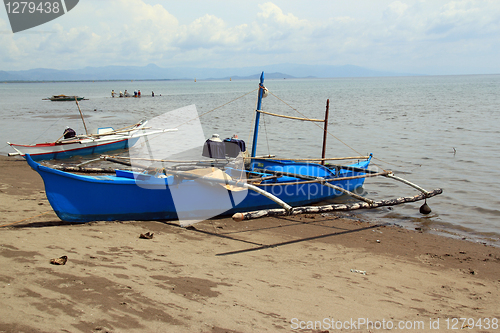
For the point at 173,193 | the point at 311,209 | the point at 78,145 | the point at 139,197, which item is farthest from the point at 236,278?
the point at 78,145

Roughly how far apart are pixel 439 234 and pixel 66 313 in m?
7.80

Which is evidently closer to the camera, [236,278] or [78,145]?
[236,278]

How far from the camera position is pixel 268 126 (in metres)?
27.5

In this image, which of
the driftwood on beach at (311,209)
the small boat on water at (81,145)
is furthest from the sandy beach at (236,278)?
the small boat on water at (81,145)

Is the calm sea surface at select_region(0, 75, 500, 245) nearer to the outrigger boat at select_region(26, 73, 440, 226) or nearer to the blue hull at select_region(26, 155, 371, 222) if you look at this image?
the outrigger boat at select_region(26, 73, 440, 226)

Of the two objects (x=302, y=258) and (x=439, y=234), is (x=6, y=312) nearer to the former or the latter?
(x=302, y=258)

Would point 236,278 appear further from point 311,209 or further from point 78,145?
point 78,145

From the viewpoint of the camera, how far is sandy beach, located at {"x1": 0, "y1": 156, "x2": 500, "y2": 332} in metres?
4.04

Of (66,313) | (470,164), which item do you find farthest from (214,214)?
(470,164)

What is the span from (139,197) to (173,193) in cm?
74

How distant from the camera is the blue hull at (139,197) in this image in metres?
7.14

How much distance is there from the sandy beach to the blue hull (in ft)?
1.04

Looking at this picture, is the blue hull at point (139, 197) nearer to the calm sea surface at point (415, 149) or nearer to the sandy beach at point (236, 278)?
the sandy beach at point (236, 278)

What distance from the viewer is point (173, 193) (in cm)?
809
